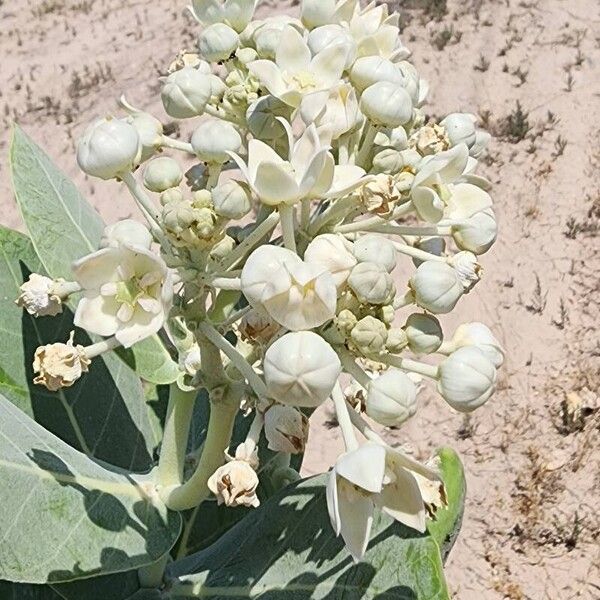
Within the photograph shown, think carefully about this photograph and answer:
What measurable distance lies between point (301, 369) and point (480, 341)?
345 mm

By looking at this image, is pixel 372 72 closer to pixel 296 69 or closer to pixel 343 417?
pixel 296 69

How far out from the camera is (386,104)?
1.33 m

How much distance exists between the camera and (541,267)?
468 cm

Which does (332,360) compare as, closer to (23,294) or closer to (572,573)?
(23,294)

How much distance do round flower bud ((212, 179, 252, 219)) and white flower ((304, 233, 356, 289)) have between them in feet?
0.35

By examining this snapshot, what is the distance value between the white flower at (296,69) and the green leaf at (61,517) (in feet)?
2.14

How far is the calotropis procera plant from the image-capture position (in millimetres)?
1207

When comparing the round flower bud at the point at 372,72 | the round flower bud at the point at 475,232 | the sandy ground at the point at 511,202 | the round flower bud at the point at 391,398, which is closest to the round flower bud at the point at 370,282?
the round flower bud at the point at 391,398

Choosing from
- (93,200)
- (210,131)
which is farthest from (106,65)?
(210,131)

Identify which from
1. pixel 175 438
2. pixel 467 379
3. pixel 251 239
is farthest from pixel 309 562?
pixel 251 239

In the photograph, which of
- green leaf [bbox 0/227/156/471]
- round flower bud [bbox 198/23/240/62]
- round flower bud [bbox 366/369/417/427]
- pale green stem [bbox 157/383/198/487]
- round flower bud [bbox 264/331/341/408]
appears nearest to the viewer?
round flower bud [bbox 264/331/341/408]

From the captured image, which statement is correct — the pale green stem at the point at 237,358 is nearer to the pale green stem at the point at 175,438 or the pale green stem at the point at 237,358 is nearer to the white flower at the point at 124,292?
the white flower at the point at 124,292

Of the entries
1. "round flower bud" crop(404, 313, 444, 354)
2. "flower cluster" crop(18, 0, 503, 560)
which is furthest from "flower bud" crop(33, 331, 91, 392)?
"round flower bud" crop(404, 313, 444, 354)

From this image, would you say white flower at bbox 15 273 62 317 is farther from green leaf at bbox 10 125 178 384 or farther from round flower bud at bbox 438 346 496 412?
round flower bud at bbox 438 346 496 412
